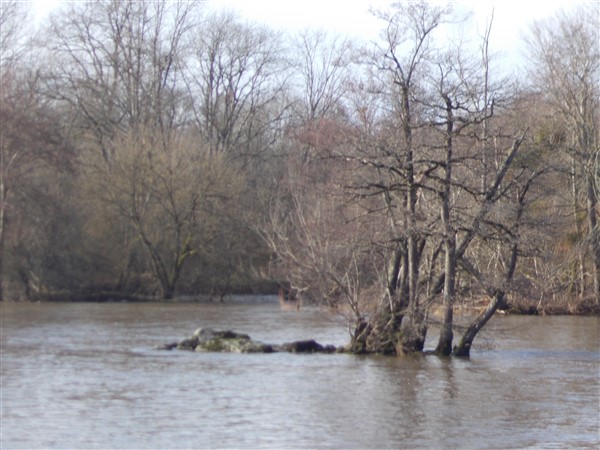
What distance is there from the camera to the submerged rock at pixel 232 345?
83.6ft

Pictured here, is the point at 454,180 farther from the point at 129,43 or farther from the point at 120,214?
the point at 129,43

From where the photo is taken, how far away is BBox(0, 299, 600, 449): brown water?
14578 mm

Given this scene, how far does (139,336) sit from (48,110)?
24.2 metres

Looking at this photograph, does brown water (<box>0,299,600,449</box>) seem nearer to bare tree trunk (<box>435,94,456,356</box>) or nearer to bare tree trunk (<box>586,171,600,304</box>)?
bare tree trunk (<box>435,94,456,356</box>)


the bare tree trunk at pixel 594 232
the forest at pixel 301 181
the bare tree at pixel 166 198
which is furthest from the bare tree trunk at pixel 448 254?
the bare tree at pixel 166 198

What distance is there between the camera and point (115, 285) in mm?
50688

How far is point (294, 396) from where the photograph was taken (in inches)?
729

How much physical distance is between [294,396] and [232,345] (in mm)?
7605

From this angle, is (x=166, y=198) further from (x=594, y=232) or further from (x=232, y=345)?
(x=232, y=345)

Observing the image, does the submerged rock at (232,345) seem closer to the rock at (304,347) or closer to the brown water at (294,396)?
the rock at (304,347)

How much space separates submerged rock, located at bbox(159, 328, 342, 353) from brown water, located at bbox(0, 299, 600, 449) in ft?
2.38

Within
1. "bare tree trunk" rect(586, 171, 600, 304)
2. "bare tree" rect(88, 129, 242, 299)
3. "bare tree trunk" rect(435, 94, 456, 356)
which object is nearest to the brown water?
"bare tree trunk" rect(435, 94, 456, 356)

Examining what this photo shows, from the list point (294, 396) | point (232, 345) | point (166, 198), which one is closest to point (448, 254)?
point (232, 345)

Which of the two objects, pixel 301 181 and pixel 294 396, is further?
pixel 301 181
